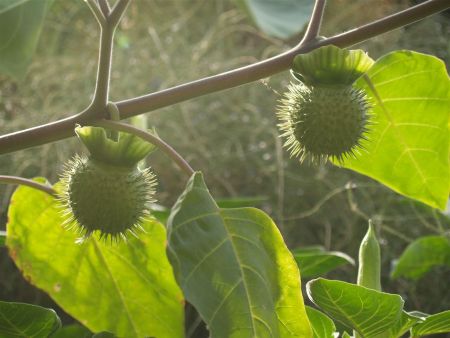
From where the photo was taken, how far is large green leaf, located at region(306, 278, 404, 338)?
2.30 ft

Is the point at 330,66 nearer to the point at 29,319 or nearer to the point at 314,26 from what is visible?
the point at 314,26

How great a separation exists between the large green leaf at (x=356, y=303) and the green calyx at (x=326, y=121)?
0.63 ft

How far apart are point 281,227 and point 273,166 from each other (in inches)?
8.1

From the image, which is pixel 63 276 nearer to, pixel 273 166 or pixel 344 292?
pixel 344 292

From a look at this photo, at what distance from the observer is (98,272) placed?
1002 millimetres

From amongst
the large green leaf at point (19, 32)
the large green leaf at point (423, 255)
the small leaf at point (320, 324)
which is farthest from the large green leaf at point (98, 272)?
the large green leaf at point (423, 255)

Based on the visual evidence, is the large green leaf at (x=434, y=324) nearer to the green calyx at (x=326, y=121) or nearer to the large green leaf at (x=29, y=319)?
the green calyx at (x=326, y=121)

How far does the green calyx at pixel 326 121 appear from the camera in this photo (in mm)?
844

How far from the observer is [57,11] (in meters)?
2.62

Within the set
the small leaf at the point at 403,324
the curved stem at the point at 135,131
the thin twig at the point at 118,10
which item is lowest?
the small leaf at the point at 403,324

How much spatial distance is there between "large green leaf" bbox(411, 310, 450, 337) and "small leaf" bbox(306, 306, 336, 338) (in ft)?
0.30

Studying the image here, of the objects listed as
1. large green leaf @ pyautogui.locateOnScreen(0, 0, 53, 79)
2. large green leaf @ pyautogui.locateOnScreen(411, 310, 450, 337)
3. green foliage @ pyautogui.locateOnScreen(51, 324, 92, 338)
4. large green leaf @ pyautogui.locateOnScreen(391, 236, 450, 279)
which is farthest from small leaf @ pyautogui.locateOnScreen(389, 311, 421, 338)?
large green leaf @ pyautogui.locateOnScreen(391, 236, 450, 279)

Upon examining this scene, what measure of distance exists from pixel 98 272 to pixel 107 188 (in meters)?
0.23

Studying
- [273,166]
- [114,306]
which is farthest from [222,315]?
[273,166]
